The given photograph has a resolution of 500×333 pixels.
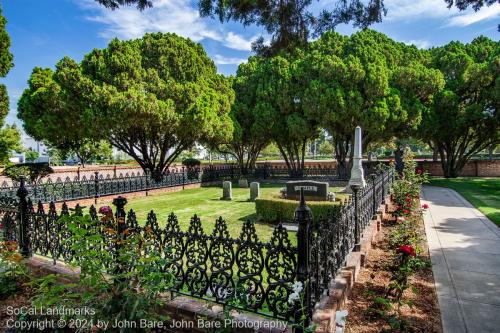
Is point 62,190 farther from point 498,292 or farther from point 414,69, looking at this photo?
point 414,69

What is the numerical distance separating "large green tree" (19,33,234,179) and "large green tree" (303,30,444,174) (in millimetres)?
6979

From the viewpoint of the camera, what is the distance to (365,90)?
818 inches

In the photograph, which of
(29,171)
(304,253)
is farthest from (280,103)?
(304,253)

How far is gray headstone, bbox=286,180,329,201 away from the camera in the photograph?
10.5 meters

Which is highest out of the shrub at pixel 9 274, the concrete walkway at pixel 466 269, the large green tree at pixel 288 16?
the large green tree at pixel 288 16

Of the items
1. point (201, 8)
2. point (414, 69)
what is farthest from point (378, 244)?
point (414, 69)

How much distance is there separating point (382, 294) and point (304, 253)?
211cm

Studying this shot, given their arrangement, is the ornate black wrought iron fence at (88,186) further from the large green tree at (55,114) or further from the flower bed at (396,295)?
the flower bed at (396,295)

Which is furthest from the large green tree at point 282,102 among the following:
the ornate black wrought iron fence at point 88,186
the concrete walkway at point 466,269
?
the concrete walkway at point 466,269

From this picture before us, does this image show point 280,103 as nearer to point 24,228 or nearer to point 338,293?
point 24,228

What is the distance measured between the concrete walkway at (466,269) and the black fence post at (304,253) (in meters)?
1.87

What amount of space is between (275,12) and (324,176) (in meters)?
21.3

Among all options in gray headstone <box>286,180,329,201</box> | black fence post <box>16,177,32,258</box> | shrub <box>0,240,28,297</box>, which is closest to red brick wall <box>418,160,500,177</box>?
gray headstone <box>286,180,329,201</box>

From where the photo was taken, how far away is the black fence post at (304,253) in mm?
3006
